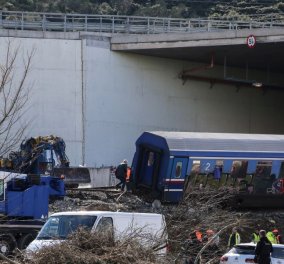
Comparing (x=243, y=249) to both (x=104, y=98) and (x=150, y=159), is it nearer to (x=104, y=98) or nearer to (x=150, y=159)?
(x=150, y=159)

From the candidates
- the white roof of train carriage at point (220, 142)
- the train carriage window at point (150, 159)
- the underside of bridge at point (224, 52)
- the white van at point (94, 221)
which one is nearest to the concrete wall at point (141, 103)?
the underside of bridge at point (224, 52)

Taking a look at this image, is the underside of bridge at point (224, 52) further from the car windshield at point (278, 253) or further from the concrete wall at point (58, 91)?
the car windshield at point (278, 253)

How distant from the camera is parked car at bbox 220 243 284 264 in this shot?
22502 mm

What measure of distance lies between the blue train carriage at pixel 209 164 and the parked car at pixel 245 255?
38.6 ft

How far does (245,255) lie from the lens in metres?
23.0

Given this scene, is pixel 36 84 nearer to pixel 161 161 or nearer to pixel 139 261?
pixel 161 161

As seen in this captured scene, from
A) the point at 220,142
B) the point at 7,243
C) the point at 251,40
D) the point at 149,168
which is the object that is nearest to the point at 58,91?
the point at 251,40

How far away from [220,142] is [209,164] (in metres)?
1.23

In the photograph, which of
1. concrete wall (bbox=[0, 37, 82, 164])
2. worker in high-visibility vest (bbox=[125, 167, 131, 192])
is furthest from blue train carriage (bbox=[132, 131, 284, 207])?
concrete wall (bbox=[0, 37, 82, 164])

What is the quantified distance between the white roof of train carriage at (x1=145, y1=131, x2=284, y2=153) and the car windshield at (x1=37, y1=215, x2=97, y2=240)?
646 inches

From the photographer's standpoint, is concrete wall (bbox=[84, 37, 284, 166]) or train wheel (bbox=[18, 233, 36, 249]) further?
concrete wall (bbox=[84, 37, 284, 166])

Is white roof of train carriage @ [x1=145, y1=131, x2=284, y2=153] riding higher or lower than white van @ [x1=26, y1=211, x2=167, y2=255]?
higher

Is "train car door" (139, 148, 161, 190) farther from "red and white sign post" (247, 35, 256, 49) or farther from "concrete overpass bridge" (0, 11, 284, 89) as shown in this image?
"concrete overpass bridge" (0, 11, 284, 89)

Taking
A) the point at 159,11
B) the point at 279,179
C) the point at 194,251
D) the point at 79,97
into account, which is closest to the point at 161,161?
the point at 279,179
